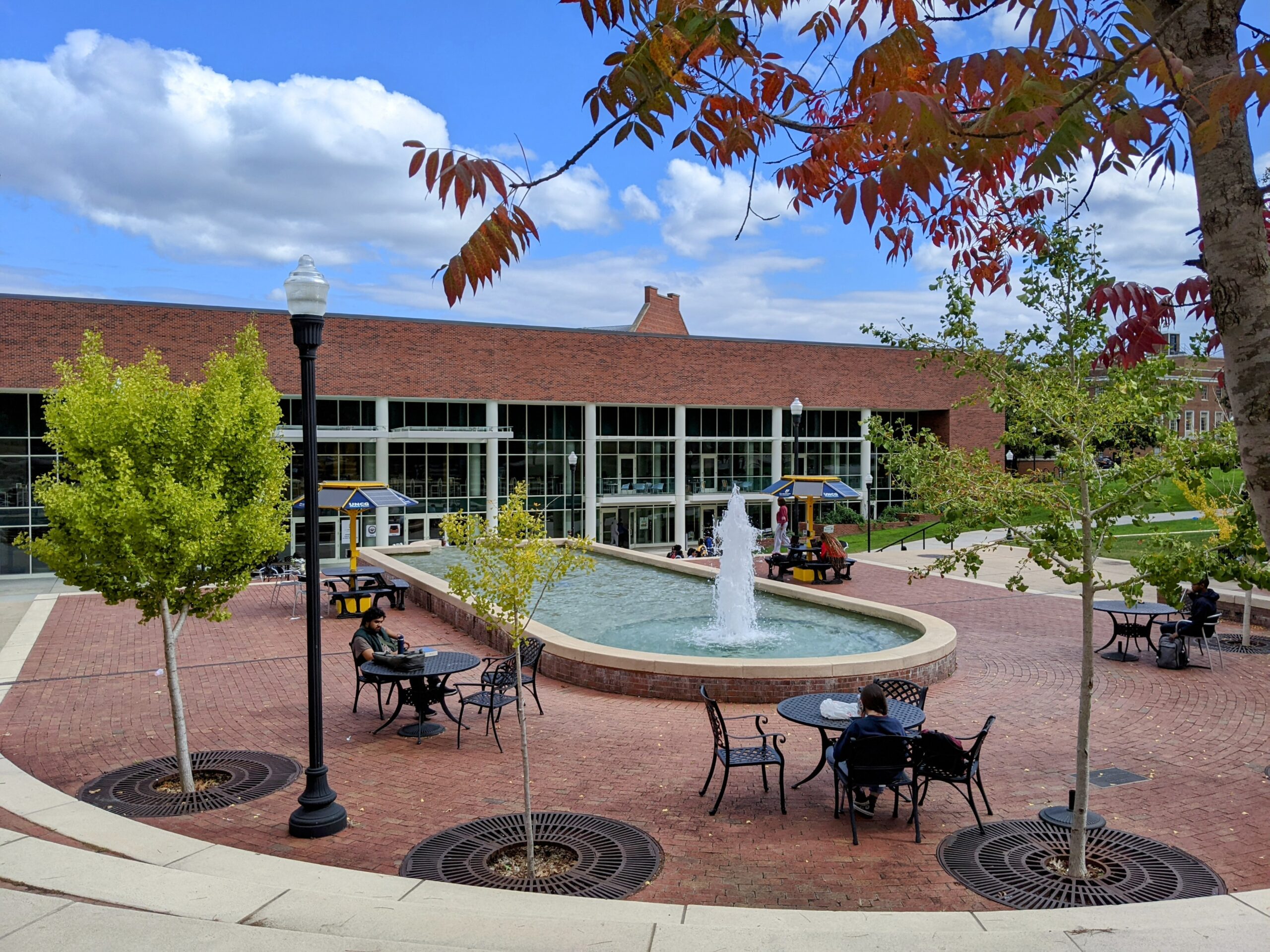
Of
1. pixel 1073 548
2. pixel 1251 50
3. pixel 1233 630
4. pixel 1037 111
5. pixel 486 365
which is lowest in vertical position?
pixel 1233 630

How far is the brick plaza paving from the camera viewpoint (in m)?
6.69

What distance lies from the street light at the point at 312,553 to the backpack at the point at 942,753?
477 centimetres

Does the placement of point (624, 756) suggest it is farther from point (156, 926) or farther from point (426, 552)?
point (426, 552)

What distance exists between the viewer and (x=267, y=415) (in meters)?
8.75

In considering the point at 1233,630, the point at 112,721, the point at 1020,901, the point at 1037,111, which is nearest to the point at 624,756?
the point at 1020,901

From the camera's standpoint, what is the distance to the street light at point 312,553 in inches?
281

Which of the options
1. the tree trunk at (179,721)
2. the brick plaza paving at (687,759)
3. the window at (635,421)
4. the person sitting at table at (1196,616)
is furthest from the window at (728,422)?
the tree trunk at (179,721)

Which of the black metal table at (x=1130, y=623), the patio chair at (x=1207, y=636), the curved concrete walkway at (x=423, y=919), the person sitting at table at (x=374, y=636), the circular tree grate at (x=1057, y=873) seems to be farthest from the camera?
the black metal table at (x=1130, y=623)

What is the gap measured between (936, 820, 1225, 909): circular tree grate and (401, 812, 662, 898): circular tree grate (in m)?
2.27

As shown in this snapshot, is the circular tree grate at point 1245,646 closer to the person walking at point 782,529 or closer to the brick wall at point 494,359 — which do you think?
the person walking at point 782,529

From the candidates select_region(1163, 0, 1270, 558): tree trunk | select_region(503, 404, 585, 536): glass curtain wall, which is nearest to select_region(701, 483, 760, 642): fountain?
select_region(1163, 0, 1270, 558): tree trunk

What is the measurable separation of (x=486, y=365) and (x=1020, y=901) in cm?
3433

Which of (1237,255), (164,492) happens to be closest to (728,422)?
(164,492)

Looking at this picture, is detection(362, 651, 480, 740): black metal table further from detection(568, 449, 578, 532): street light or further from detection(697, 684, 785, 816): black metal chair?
detection(568, 449, 578, 532): street light
